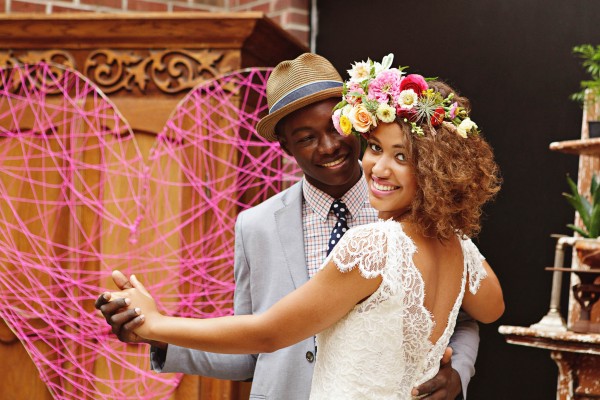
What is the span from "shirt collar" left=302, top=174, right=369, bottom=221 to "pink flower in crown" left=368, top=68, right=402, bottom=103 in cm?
53

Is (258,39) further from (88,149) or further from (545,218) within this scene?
(545,218)

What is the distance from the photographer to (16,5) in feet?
13.3

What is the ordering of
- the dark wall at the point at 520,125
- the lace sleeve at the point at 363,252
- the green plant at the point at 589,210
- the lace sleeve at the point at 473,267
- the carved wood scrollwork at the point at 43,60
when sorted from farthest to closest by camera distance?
the carved wood scrollwork at the point at 43,60
the dark wall at the point at 520,125
the green plant at the point at 589,210
the lace sleeve at the point at 473,267
the lace sleeve at the point at 363,252

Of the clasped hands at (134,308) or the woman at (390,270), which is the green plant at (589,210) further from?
the clasped hands at (134,308)

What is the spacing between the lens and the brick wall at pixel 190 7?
159 inches

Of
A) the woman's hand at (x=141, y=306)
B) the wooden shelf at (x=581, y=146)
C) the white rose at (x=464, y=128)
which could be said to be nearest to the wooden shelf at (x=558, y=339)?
the wooden shelf at (x=581, y=146)

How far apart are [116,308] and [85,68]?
6.51 feet

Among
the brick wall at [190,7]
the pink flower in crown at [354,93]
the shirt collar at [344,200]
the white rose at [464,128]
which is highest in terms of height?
the brick wall at [190,7]

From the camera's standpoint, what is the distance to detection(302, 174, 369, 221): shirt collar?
→ 219cm

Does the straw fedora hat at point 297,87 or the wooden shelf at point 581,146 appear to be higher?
the straw fedora hat at point 297,87

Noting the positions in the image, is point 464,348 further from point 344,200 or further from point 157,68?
point 157,68

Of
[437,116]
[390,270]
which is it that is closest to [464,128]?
[437,116]

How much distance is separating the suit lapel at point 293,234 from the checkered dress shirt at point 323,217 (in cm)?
4

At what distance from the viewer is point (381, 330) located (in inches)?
64.1
